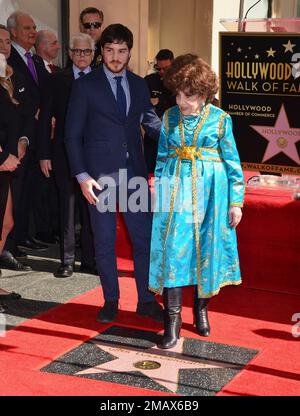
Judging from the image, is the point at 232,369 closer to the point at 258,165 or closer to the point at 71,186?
the point at 258,165

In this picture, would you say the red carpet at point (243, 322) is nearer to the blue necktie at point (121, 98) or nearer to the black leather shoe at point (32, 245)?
the black leather shoe at point (32, 245)

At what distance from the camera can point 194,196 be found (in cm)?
446

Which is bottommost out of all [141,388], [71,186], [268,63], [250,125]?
[141,388]

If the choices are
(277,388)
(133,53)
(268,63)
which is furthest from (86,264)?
(133,53)

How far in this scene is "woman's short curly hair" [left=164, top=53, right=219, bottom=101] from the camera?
4309 mm

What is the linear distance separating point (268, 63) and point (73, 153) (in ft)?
4.97

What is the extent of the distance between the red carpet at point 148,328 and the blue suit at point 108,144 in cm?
35

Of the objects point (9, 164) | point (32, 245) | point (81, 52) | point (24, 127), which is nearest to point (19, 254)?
point (32, 245)

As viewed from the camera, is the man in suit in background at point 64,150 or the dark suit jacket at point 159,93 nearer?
the man in suit in background at point 64,150

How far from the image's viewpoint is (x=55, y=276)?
6027mm

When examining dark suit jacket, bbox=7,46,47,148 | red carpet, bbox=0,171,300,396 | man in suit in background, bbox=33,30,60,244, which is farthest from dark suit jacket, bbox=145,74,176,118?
red carpet, bbox=0,171,300,396

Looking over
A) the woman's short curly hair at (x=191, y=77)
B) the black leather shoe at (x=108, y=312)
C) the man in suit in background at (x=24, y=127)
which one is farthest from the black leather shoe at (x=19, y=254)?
the woman's short curly hair at (x=191, y=77)

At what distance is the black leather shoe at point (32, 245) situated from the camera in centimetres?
698

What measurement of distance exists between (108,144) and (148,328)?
3.85 feet
